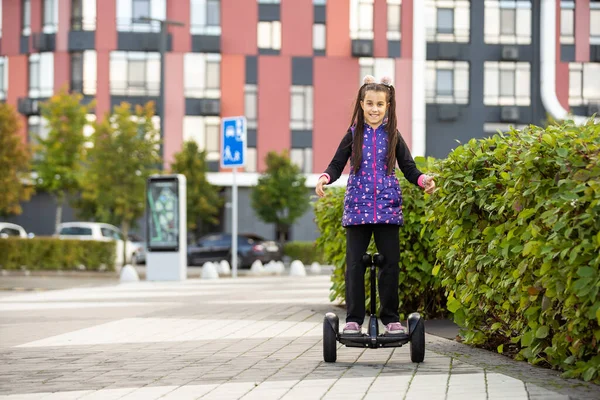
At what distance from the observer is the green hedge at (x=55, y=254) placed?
1134 inches

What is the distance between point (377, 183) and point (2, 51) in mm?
47370

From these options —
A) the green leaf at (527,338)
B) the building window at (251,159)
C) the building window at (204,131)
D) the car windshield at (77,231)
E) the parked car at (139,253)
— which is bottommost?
the parked car at (139,253)

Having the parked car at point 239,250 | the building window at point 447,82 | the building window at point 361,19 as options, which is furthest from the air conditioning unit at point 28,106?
the building window at point 447,82

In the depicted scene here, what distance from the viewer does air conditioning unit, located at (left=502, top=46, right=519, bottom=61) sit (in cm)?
5091

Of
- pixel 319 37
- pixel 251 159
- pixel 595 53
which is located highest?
pixel 319 37

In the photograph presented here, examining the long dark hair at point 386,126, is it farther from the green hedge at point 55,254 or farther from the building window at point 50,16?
the building window at point 50,16

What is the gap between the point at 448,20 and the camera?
51.6 metres

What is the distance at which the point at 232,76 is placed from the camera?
49125mm

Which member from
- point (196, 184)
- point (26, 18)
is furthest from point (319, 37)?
point (26, 18)

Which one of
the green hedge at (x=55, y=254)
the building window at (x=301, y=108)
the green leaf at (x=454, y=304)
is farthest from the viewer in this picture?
the building window at (x=301, y=108)

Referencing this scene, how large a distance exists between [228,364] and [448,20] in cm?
4667

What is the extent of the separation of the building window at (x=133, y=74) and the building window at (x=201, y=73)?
1513 mm

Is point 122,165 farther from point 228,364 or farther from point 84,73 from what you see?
point 228,364

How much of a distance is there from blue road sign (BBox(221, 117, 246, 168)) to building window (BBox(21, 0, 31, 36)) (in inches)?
1148
